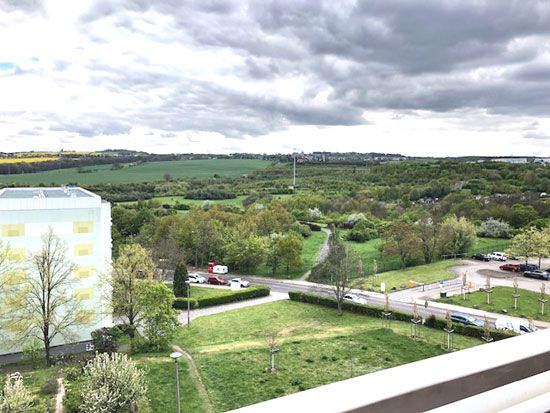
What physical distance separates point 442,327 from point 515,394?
19.8 m

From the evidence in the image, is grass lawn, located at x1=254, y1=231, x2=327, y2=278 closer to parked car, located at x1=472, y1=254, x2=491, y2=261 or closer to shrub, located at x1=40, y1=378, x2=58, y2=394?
parked car, located at x1=472, y1=254, x2=491, y2=261

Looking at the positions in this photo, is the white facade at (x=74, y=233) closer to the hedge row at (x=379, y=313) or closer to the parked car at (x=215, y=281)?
the parked car at (x=215, y=281)

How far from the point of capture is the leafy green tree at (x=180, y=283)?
25203 millimetres

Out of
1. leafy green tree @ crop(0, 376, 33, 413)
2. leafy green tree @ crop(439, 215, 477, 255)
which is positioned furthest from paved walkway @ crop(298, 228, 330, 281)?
leafy green tree @ crop(0, 376, 33, 413)

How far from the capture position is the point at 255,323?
2122 centimetres

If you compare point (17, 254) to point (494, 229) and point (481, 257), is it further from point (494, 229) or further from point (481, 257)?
point (494, 229)

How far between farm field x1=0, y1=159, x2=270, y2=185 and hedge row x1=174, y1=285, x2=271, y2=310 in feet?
115

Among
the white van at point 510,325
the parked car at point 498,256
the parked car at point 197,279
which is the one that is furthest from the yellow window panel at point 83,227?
the parked car at point 498,256

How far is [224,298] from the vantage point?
25.2 m

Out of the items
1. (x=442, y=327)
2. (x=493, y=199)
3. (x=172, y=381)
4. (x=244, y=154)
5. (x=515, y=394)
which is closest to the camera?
(x=515, y=394)

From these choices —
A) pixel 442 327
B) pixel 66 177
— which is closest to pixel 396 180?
pixel 66 177

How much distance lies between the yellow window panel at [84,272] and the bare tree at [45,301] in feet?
1.41

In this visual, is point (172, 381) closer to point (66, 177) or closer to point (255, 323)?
point (255, 323)

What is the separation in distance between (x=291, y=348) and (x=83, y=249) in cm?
932
